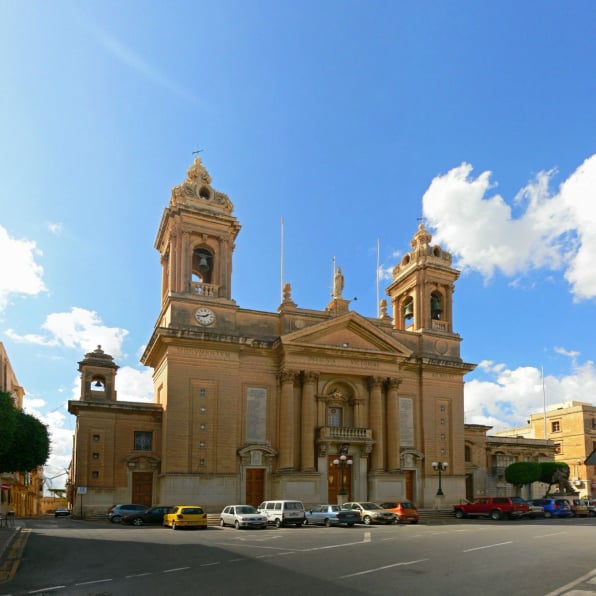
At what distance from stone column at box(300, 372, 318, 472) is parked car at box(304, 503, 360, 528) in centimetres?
796

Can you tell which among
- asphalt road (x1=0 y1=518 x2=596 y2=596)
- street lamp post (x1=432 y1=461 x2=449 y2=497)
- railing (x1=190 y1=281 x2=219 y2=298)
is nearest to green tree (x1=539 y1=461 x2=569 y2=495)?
street lamp post (x1=432 y1=461 x2=449 y2=497)

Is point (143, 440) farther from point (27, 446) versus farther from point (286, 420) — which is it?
point (286, 420)

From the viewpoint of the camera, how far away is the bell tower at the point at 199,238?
4469 cm

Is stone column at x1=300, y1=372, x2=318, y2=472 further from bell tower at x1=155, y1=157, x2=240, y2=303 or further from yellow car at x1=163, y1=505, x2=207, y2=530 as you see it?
yellow car at x1=163, y1=505, x2=207, y2=530

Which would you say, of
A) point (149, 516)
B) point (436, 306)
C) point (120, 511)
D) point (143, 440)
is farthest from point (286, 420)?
point (436, 306)

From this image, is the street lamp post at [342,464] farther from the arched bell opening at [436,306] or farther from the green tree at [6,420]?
the green tree at [6,420]

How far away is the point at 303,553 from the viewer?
20.1m

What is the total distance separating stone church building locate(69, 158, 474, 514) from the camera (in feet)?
138

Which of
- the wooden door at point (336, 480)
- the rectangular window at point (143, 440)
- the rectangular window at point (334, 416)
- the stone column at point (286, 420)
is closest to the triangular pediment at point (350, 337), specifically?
the stone column at point (286, 420)

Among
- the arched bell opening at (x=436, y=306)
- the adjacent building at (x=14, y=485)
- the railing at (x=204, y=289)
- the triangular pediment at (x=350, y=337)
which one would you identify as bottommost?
the adjacent building at (x=14, y=485)

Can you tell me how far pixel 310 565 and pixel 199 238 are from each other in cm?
3191

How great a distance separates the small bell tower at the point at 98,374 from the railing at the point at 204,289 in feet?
32.6

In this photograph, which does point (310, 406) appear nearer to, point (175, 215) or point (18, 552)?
point (175, 215)

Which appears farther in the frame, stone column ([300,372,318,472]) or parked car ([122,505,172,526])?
stone column ([300,372,318,472])
